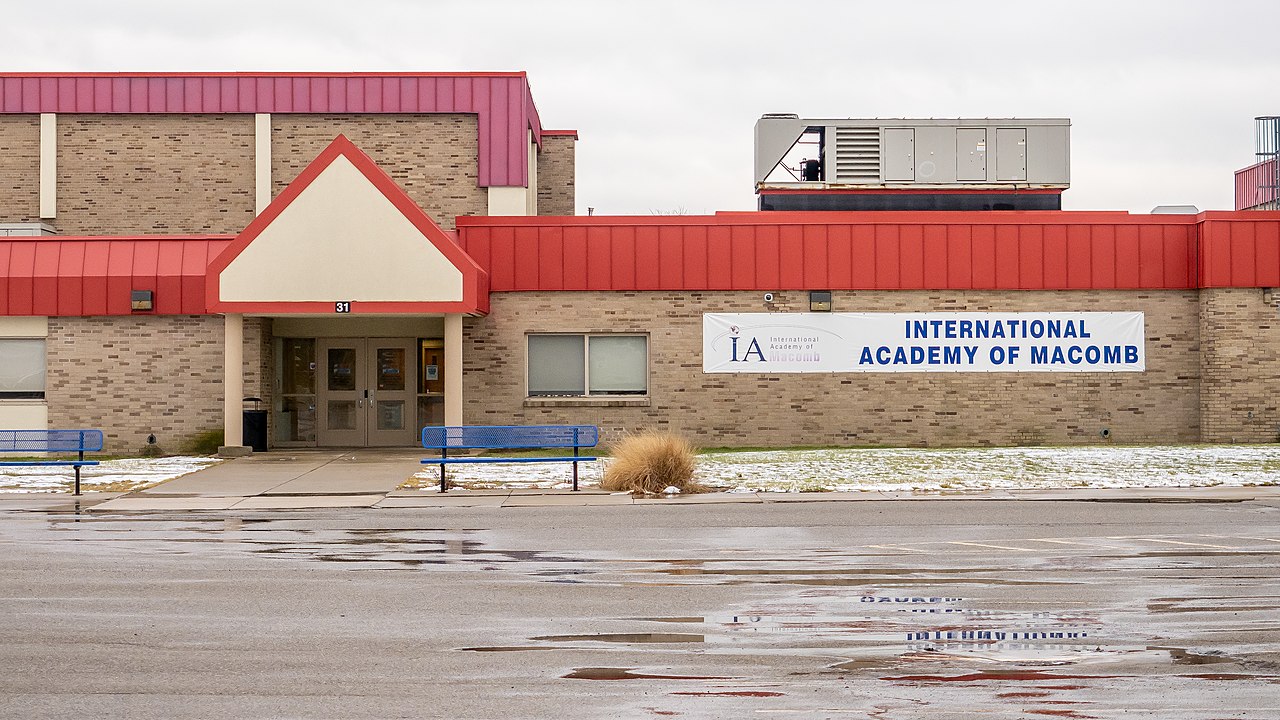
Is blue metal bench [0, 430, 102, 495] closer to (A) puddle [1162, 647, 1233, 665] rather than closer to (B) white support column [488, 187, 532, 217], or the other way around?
(B) white support column [488, 187, 532, 217]

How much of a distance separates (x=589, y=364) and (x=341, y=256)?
5.27 meters

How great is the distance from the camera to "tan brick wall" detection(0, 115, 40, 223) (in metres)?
31.0

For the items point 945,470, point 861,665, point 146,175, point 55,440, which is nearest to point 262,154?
point 146,175

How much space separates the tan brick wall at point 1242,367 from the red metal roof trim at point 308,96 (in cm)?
1600

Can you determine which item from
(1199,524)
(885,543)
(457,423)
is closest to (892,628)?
(885,543)

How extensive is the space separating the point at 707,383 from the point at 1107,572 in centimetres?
1487

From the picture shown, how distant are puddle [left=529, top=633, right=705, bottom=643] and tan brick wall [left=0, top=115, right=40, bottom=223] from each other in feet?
90.9

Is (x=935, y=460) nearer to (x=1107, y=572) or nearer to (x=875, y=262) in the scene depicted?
(x=875, y=262)

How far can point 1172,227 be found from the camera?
2508cm

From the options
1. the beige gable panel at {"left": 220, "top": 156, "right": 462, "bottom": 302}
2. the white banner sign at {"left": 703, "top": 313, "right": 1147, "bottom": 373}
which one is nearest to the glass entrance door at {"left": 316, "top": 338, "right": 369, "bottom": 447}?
the beige gable panel at {"left": 220, "top": 156, "right": 462, "bottom": 302}

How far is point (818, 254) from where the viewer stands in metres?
24.9

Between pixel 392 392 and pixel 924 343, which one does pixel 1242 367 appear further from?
pixel 392 392

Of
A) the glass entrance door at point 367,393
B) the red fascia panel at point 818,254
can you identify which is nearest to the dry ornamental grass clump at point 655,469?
the red fascia panel at point 818,254

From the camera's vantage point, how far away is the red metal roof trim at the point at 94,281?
24.7 metres
